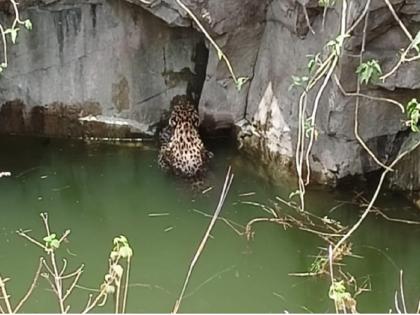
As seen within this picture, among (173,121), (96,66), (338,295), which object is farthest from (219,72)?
(338,295)

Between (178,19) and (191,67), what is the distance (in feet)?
1.59

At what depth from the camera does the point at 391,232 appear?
4703 millimetres

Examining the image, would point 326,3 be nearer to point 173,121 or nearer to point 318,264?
point 318,264

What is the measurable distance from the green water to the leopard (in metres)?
0.08

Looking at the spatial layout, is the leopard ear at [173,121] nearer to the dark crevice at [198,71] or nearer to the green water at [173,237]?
the green water at [173,237]

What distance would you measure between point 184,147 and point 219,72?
0.59m

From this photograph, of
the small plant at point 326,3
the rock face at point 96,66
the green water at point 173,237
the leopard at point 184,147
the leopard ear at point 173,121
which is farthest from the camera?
the rock face at point 96,66

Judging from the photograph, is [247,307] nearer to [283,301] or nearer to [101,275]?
[283,301]

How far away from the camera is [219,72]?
223 inches

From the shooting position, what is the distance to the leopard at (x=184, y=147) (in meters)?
5.33

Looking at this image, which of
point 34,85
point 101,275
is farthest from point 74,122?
point 101,275

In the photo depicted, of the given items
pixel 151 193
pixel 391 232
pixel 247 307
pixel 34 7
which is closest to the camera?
pixel 247 307

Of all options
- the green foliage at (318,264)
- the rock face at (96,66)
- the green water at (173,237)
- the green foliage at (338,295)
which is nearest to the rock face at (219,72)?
the rock face at (96,66)

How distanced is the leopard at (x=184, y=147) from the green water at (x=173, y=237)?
8 centimetres
